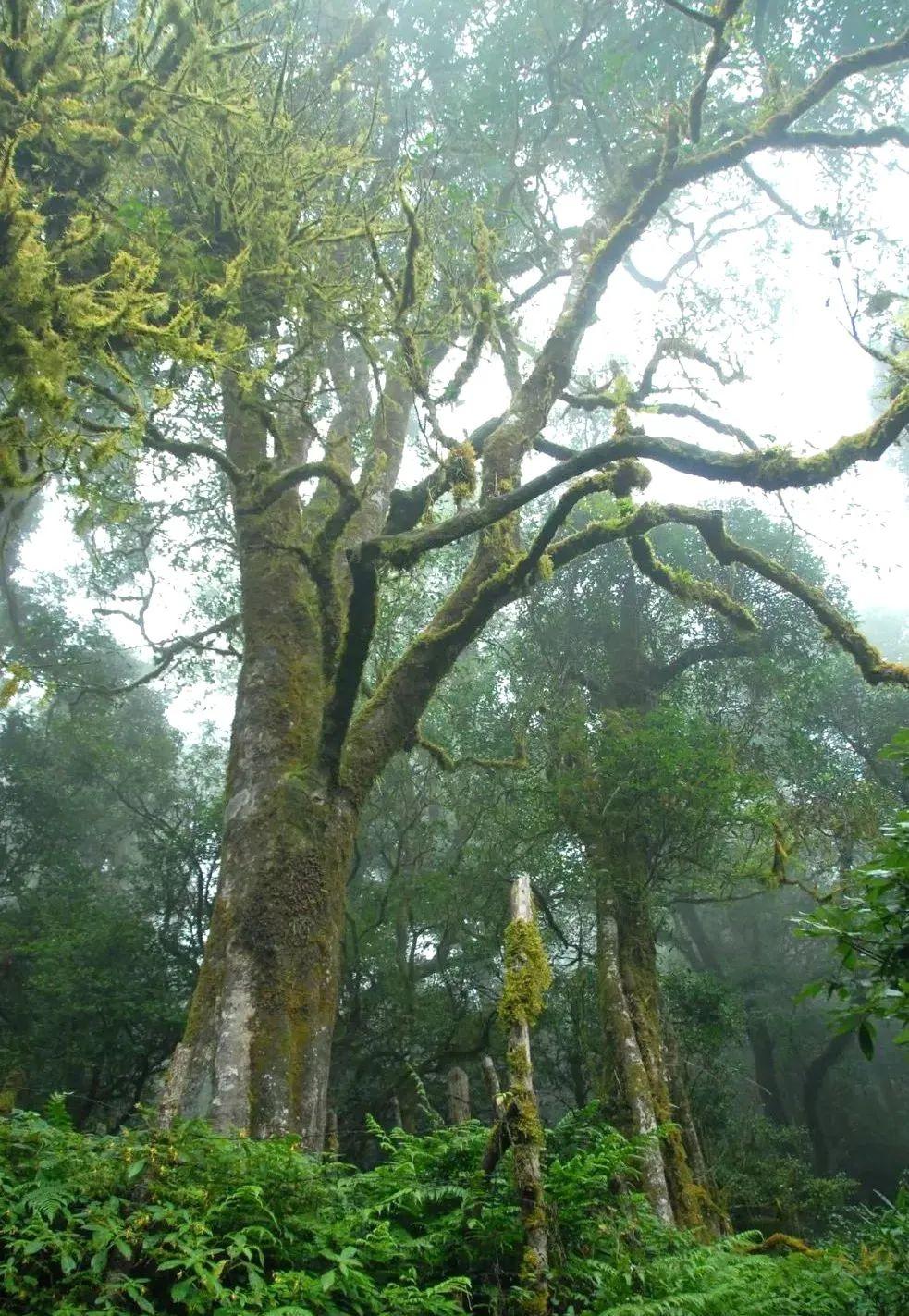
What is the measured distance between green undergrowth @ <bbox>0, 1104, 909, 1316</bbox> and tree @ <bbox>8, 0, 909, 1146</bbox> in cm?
49

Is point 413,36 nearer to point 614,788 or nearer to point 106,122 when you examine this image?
point 106,122

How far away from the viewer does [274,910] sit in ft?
17.1

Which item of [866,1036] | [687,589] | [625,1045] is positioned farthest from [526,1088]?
[687,589]

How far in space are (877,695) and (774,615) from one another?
3.87 meters

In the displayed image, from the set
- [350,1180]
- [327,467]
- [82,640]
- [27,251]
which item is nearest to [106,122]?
[27,251]

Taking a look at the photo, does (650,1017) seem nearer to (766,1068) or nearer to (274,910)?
(274,910)

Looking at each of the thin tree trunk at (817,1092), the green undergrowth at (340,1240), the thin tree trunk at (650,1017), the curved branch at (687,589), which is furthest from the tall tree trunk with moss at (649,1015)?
the thin tree trunk at (817,1092)

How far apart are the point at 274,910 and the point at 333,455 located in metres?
3.68

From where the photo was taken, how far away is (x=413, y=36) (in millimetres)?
14391

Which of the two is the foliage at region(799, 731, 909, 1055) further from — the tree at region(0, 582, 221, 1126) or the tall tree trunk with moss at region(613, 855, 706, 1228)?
the tree at region(0, 582, 221, 1126)

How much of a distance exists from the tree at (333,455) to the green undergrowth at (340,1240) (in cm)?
49

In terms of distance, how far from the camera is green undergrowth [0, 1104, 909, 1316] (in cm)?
244

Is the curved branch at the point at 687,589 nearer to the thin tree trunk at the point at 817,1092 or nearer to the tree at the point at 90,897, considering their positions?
the tree at the point at 90,897

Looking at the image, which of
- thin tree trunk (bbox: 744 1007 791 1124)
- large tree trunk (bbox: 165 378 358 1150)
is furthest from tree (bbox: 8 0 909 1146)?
thin tree trunk (bbox: 744 1007 791 1124)
